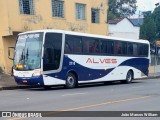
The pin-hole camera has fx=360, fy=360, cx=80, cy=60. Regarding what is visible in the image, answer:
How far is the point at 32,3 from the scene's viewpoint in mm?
26453

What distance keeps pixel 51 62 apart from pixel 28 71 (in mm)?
1287

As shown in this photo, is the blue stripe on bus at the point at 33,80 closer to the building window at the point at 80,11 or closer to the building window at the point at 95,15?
the building window at the point at 80,11

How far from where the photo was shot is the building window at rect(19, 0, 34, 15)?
1013 inches

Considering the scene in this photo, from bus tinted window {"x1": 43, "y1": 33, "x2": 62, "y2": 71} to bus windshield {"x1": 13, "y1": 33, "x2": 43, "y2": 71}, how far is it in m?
0.34

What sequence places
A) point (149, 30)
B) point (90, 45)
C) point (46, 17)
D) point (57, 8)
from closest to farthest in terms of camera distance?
point (90, 45), point (46, 17), point (57, 8), point (149, 30)

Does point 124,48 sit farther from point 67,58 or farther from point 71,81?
point 67,58

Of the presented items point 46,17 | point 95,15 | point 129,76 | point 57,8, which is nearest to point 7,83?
point 46,17

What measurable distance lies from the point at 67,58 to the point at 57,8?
9.65m

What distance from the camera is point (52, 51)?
1905cm

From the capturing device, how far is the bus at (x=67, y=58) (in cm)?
1867

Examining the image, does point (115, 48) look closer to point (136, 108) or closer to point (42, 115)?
point (136, 108)

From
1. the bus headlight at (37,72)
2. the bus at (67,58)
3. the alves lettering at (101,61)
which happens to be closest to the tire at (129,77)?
the bus at (67,58)

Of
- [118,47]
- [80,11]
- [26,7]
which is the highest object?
[26,7]

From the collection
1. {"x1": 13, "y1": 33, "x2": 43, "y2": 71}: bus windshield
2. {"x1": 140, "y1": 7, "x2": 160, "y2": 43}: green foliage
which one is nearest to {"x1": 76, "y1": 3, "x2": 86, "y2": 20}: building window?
{"x1": 13, "y1": 33, "x2": 43, "y2": 71}: bus windshield
